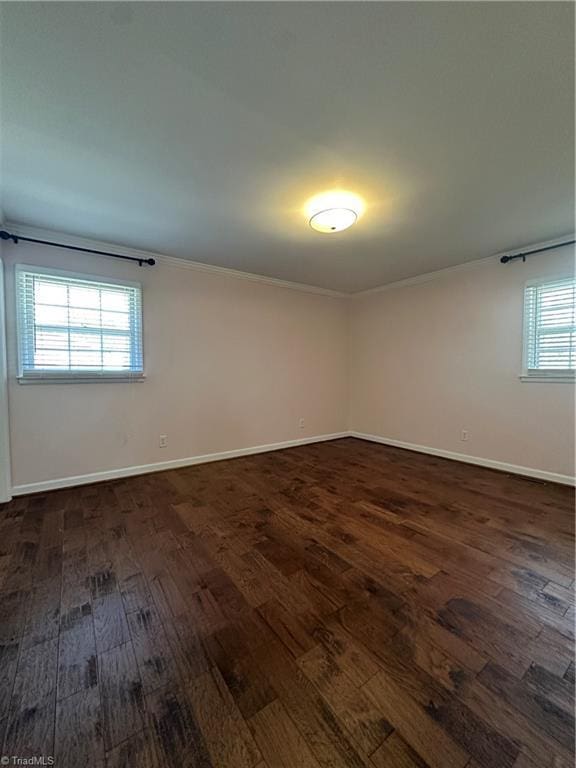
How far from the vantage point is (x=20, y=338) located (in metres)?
2.82

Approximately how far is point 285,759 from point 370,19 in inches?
100.0

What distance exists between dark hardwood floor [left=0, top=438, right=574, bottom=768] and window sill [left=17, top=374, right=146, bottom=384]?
3.76ft

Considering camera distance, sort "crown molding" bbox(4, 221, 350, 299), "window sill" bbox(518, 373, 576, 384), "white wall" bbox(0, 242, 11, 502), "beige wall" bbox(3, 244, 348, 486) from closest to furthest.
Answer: "white wall" bbox(0, 242, 11, 502)
"crown molding" bbox(4, 221, 350, 299)
"beige wall" bbox(3, 244, 348, 486)
"window sill" bbox(518, 373, 576, 384)

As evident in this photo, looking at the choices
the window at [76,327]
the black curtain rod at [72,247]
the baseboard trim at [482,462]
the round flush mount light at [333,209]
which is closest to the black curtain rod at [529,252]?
the round flush mount light at [333,209]

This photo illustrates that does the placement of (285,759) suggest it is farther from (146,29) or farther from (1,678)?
(146,29)

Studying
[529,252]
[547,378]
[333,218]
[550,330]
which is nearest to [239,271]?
Answer: [333,218]

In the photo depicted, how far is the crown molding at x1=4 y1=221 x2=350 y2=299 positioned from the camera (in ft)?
9.35

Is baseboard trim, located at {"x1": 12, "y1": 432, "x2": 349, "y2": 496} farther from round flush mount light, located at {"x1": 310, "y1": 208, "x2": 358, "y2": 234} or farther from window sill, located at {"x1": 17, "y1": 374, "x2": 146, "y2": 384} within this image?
round flush mount light, located at {"x1": 310, "y1": 208, "x2": 358, "y2": 234}

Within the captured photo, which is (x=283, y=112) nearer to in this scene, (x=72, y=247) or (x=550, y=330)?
(x=72, y=247)

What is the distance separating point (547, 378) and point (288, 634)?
3.53 m

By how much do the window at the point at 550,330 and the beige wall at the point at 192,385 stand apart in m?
2.65

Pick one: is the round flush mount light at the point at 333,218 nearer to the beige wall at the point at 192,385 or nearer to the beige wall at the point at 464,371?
the beige wall at the point at 192,385

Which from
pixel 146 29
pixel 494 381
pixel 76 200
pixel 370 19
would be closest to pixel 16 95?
pixel 146 29

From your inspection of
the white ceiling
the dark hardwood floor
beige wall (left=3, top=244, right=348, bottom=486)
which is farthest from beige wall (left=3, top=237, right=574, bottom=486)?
the white ceiling
